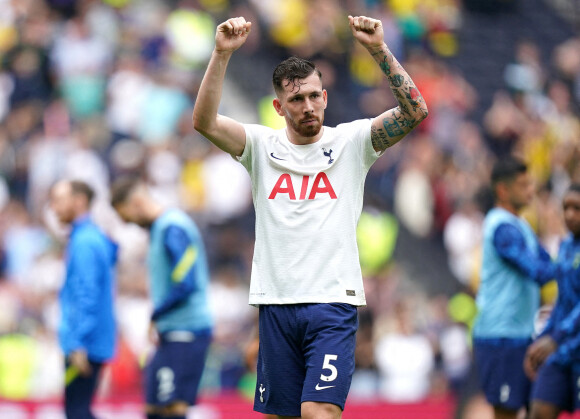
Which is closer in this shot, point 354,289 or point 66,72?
point 354,289

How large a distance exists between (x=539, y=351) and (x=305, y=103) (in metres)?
3.07

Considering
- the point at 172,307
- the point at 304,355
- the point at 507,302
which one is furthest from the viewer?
the point at 172,307

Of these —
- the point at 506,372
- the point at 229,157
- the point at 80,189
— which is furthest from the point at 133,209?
the point at 229,157

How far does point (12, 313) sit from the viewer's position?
1301cm

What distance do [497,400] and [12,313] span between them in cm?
656

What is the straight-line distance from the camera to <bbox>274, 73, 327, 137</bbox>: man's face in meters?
6.37

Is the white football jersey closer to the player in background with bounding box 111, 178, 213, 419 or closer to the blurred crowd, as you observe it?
the player in background with bounding box 111, 178, 213, 419

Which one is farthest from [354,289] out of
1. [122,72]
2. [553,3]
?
[553,3]

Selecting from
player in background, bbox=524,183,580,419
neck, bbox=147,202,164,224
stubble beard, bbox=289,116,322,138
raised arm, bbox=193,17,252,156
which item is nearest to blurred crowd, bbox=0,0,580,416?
player in background, bbox=524,183,580,419

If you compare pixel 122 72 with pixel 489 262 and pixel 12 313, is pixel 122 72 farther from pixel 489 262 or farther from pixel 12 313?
pixel 489 262

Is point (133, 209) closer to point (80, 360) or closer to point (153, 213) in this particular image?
point (153, 213)

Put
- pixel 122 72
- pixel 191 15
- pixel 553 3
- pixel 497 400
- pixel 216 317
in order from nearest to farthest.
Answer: pixel 497 400 < pixel 216 317 < pixel 122 72 < pixel 191 15 < pixel 553 3

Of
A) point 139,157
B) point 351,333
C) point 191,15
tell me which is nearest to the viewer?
point 351,333

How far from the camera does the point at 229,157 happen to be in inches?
591
